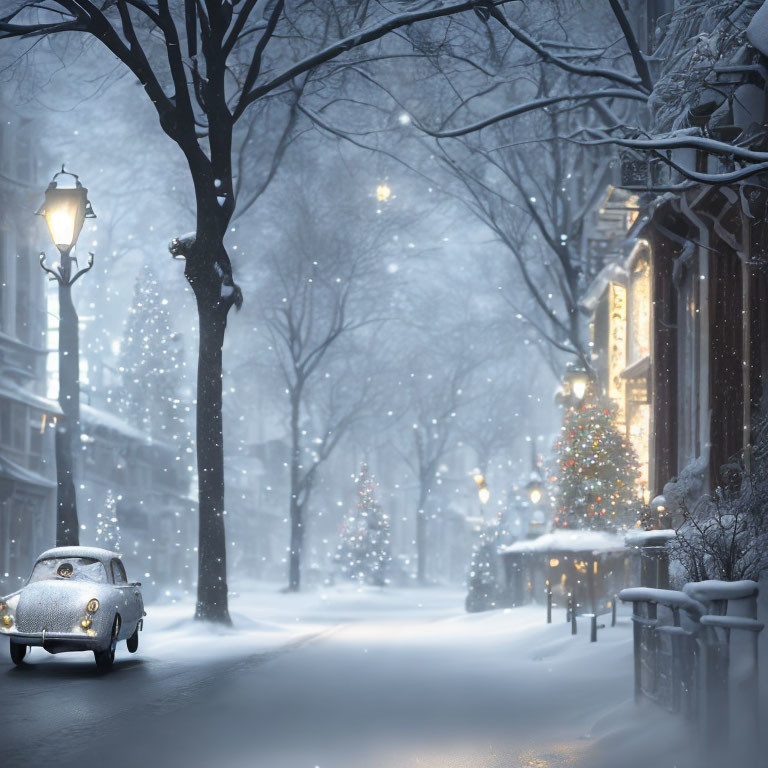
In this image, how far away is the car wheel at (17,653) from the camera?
1375 cm

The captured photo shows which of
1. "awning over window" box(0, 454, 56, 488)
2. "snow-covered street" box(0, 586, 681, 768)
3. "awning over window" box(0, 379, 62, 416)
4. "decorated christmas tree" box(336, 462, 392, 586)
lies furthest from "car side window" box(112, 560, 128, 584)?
"decorated christmas tree" box(336, 462, 392, 586)

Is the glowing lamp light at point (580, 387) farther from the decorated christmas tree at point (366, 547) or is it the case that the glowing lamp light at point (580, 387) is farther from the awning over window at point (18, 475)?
the decorated christmas tree at point (366, 547)

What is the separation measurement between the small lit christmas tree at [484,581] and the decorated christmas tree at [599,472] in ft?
39.8

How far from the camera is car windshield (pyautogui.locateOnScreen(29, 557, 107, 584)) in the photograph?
14680mm

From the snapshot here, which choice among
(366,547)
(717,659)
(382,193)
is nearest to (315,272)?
(382,193)

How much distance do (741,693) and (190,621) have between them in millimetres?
14392

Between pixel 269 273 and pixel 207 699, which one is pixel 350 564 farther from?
pixel 207 699

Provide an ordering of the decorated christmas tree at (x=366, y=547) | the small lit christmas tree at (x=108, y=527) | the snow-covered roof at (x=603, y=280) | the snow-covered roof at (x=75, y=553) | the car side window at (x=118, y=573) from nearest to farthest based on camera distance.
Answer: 1. the snow-covered roof at (x=75, y=553)
2. the car side window at (x=118, y=573)
3. the snow-covered roof at (x=603, y=280)
4. the small lit christmas tree at (x=108, y=527)
5. the decorated christmas tree at (x=366, y=547)

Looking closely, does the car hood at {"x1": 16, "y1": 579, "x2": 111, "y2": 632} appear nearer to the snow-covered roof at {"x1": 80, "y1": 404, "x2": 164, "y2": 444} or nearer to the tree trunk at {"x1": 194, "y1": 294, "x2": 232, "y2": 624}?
the tree trunk at {"x1": 194, "y1": 294, "x2": 232, "y2": 624}

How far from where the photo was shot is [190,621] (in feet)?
69.1

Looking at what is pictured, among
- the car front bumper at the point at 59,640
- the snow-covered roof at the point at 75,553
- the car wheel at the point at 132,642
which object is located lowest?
the car wheel at the point at 132,642

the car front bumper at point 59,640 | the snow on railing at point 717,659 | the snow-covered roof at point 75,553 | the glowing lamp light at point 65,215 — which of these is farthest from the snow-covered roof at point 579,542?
the snow on railing at point 717,659

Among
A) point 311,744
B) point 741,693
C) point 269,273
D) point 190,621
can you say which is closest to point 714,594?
point 741,693

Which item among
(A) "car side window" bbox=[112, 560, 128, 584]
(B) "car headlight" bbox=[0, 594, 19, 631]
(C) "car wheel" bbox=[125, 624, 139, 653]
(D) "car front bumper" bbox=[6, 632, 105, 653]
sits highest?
(A) "car side window" bbox=[112, 560, 128, 584]
